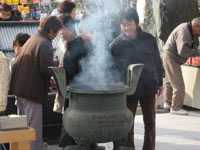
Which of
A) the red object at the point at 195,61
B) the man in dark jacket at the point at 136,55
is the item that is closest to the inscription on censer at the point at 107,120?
the man in dark jacket at the point at 136,55

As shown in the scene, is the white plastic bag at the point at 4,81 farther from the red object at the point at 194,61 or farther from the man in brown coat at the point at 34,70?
the red object at the point at 194,61

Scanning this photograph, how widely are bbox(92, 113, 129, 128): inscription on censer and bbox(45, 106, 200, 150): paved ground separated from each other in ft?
5.50

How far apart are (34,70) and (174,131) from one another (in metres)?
2.77

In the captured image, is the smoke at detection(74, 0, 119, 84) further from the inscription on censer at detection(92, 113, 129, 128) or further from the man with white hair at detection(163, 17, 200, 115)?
the man with white hair at detection(163, 17, 200, 115)

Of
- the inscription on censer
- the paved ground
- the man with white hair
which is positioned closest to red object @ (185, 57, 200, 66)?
the man with white hair

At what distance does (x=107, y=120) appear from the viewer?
12.3 ft

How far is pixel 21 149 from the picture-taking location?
152 inches

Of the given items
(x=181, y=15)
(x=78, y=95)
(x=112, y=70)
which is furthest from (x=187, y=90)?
(x=78, y=95)

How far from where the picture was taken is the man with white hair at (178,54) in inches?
274

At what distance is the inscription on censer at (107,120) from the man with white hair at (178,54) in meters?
3.48

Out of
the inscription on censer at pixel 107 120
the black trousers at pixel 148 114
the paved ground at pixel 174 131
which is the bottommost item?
the paved ground at pixel 174 131

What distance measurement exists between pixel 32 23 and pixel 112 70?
3.87m

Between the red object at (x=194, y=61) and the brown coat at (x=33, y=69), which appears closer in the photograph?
the brown coat at (x=33, y=69)

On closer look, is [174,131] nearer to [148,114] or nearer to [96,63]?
[148,114]
